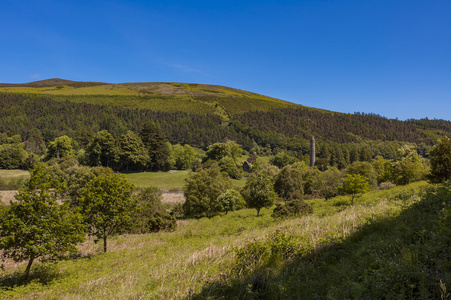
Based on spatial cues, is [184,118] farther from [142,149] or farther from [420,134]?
[420,134]

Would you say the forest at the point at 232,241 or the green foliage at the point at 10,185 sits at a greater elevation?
the forest at the point at 232,241

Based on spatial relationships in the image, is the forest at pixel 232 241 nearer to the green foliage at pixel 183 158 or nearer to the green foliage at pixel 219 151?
the green foliage at pixel 219 151

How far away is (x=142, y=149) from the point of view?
7575 cm

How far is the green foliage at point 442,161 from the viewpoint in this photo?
21.9 metres

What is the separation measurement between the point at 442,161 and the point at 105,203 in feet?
100

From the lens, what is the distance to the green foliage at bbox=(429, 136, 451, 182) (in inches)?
861

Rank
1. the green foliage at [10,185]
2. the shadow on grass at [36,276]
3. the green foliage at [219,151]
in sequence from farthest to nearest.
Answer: the green foliage at [219,151], the green foliage at [10,185], the shadow on grass at [36,276]

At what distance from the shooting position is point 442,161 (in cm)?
2242

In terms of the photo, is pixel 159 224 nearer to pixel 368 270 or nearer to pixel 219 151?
pixel 368 270

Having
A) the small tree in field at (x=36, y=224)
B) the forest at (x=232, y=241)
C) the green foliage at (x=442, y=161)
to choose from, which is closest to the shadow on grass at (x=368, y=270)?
the forest at (x=232, y=241)

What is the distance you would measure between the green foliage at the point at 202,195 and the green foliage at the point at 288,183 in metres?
12.6

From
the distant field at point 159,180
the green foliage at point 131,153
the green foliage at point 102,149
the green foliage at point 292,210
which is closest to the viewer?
the green foliage at point 292,210

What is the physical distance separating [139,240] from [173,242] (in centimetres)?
404

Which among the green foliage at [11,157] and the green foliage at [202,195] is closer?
the green foliage at [202,195]
